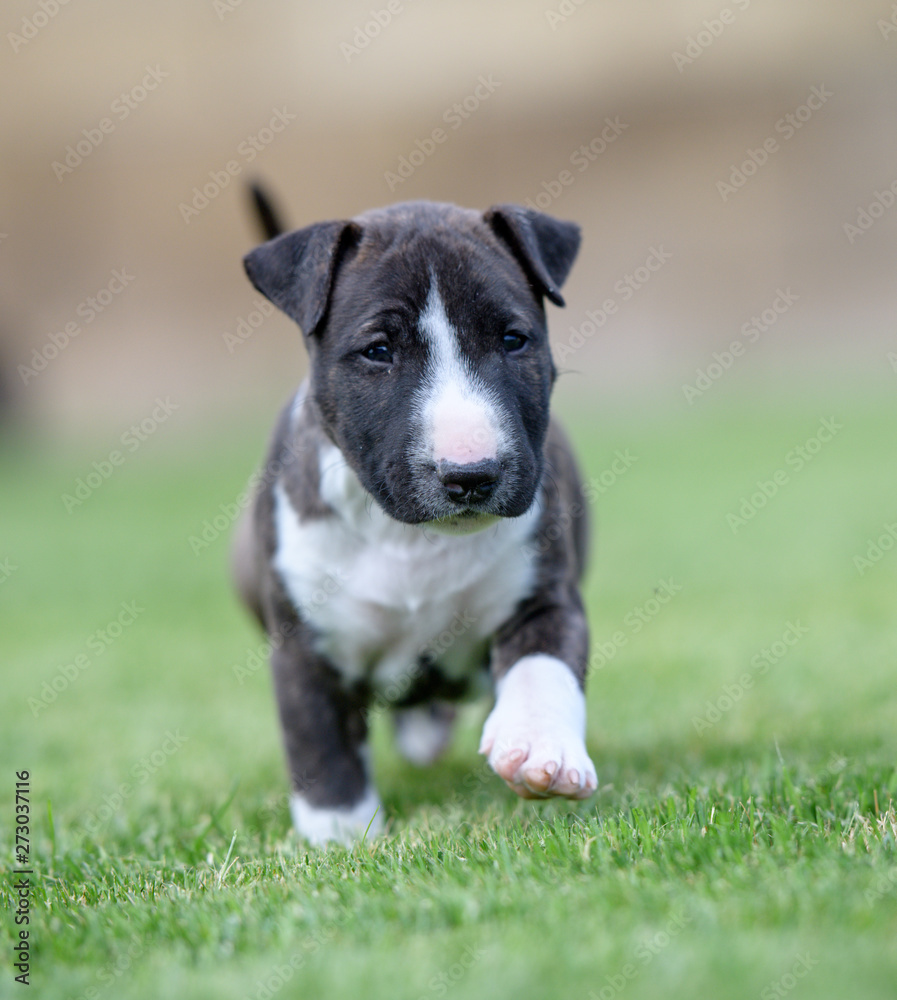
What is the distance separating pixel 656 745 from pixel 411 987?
240 cm

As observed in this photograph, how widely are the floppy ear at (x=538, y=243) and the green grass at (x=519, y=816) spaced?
56.0 inches

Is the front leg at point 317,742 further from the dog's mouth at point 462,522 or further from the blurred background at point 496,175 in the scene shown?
the blurred background at point 496,175

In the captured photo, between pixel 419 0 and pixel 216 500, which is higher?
pixel 419 0

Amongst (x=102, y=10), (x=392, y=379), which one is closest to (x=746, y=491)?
(x=392, y=379)

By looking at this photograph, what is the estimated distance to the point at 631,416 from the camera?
771 inches

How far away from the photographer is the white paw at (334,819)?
11.8 feet

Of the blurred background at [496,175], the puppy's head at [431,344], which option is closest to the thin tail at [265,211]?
the puppy's head at [431,344]

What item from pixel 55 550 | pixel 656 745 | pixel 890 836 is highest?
pixel 890 836

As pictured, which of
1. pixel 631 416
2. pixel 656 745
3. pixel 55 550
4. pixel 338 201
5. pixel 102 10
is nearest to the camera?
pixel 656 745

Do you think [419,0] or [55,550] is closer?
[55,550]

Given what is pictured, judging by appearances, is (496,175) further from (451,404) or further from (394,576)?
(451,404)

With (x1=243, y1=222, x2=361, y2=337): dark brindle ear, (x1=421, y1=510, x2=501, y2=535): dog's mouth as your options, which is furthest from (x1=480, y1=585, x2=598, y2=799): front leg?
(x1=243, y1=222, x2=361, y2=337): dark brindle ear

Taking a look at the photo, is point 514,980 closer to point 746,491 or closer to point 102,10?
point 746,491

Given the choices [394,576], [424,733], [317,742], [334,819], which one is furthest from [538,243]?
[424,733]
